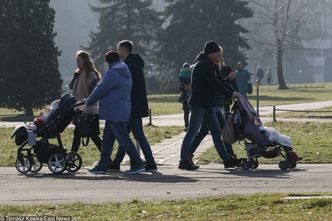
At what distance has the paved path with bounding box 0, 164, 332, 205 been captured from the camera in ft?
36.7

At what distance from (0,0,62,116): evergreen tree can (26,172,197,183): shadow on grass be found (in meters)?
21.8

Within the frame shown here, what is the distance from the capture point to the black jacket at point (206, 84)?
46.6 ft

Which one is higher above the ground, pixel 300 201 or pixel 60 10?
pixel 60 10

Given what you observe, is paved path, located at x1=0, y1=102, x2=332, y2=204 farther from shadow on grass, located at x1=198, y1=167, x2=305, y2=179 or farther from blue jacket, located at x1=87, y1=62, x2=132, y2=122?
blue jacket, located at x1=87, y1=62, x2=132, y2=122

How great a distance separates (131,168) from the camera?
14094 mm

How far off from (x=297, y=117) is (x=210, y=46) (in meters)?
16.0

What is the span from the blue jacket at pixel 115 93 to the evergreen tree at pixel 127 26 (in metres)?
54.0

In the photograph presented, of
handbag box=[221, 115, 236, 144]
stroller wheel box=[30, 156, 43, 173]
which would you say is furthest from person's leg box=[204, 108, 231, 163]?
stroller wheel box=[30, 156, 43, 173]

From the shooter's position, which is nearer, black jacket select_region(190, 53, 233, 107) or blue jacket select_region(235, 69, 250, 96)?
black jacket select_region(190, 53, 233, 107)

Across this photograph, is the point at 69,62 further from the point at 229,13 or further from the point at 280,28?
the point at 229,13

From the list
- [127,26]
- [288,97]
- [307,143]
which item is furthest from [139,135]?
[127,26]

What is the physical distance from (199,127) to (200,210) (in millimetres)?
5158

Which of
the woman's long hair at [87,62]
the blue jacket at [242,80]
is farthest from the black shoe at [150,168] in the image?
the blue jacket at [242,80]

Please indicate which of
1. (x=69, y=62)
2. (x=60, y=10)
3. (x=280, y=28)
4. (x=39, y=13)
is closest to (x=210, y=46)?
(x=39, y=13)
